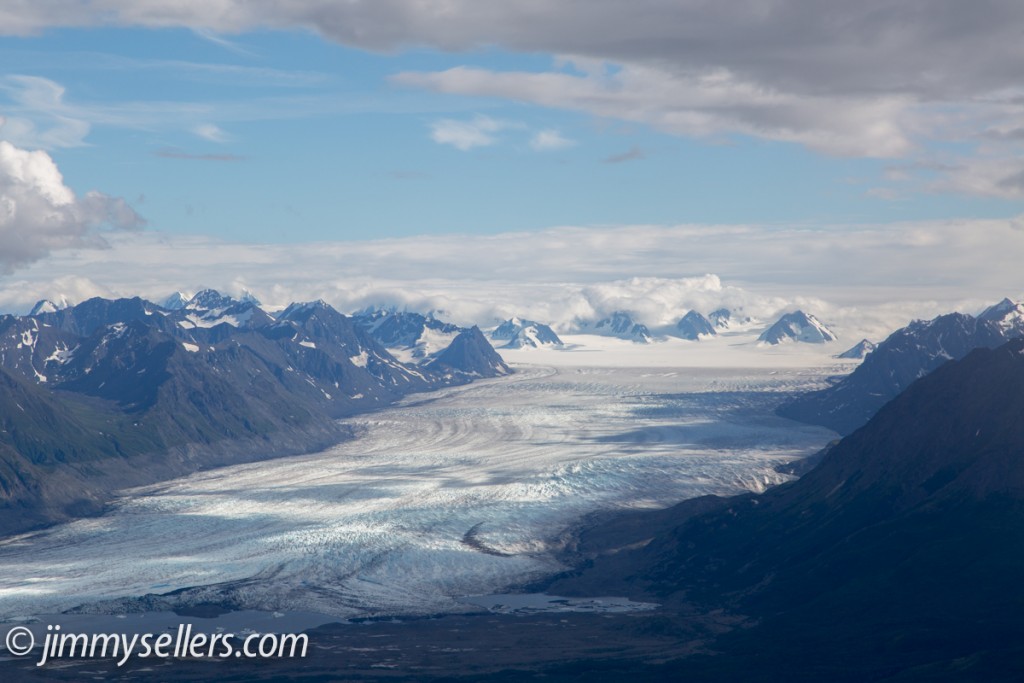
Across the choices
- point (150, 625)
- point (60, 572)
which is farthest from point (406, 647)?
point (60, 572)

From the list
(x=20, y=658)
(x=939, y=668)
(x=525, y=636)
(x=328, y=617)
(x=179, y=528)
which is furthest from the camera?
(x=179, y=528)

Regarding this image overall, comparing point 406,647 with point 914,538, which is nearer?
point 406,647

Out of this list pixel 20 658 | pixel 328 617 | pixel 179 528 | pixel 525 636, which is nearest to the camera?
pixel 20 658

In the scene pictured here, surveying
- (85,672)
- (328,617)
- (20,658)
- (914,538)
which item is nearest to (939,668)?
(914,538)

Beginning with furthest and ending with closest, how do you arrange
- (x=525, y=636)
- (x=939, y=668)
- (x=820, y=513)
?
(x=820, y=513), (x=525, y=636), (x=939, y=668)

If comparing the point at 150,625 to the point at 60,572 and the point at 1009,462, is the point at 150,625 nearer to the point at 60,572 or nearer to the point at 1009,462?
the point at 60,572

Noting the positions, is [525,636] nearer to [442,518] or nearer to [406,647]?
[406,647]

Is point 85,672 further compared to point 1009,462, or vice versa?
point 1009,462

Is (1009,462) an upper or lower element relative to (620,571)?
upper

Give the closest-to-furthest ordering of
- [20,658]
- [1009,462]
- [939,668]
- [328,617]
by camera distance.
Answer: [939,668]
[20,658]
[328,617]
[1009,462]
